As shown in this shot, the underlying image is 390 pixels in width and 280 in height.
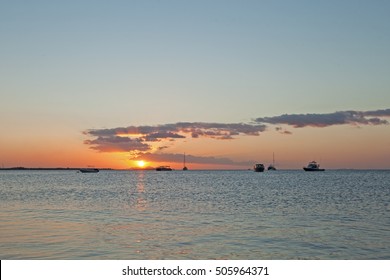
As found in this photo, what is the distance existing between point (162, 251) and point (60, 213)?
2626cm

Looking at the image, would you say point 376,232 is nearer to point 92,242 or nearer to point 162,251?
point 162,251

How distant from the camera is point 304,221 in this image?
4581cm

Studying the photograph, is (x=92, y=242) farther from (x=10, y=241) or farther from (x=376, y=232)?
(x=376, y=232)

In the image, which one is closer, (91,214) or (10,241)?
(10,241)

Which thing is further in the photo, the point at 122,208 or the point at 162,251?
the point at 122,208

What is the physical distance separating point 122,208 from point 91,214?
26.4 ft

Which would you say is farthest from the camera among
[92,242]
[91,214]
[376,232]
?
[91,214]
